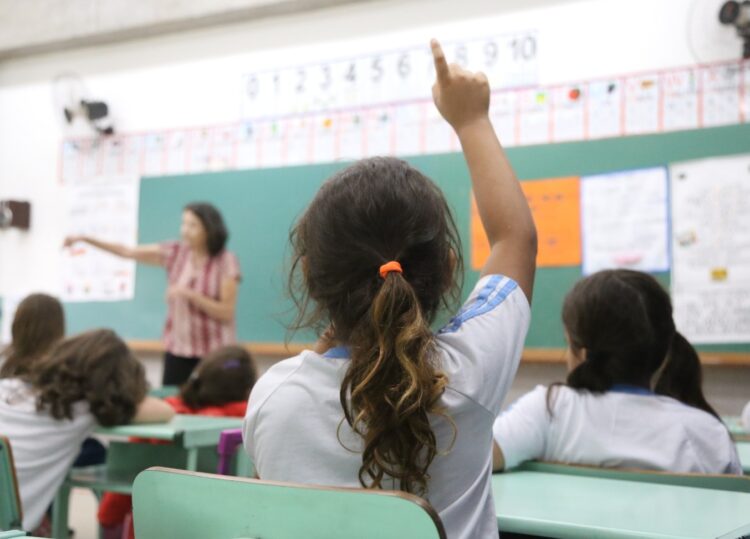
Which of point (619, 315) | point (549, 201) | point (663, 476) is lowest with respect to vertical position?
point (663, 476)

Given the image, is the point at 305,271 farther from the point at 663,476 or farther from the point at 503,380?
the point at 663,476

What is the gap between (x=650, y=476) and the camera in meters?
1.53

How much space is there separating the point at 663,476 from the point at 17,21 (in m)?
5.38

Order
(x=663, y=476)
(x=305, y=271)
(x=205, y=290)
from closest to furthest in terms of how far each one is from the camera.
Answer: (x=305, y=271) → (x=663, y=476) → (x=205, y=290)

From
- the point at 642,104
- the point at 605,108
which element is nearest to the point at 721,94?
the point at 642,104

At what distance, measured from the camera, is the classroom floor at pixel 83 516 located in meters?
3.93

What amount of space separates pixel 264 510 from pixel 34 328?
82.2 inches

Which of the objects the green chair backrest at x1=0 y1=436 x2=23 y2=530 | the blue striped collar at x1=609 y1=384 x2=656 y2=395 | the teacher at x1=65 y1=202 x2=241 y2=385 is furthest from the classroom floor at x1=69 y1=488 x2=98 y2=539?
the blue striped collar at x1=609 y1=384 x2=656 y2=395

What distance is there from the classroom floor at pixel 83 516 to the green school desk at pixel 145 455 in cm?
103

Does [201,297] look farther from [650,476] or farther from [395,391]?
[395,391]

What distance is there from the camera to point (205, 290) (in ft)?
13.9

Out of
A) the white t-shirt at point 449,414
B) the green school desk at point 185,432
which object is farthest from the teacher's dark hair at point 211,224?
the white t-shirt at point 449,414

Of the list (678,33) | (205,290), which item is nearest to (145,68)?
(205,290)

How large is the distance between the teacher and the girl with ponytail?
311 cm
